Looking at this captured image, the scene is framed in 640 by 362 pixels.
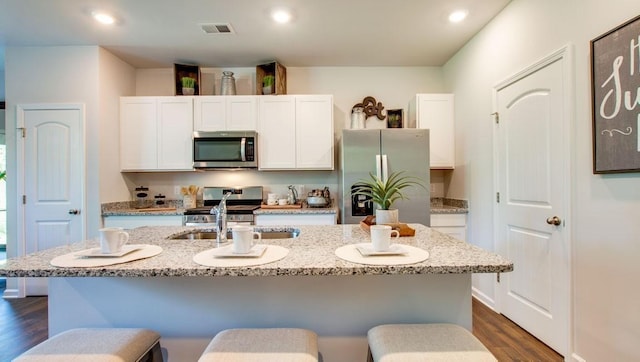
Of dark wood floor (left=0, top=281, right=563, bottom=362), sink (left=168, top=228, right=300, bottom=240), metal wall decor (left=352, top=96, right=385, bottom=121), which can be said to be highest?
metal wall decor (left=352, top=96, right=385, bottom=121)

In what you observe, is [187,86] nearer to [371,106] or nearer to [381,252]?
[371,106]

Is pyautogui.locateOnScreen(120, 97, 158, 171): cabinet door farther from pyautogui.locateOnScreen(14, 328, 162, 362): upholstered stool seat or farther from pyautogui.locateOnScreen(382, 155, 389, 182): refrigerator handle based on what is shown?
pyautogui.locateOnScreen(14, 328, 162, 362): upholstered stool seat

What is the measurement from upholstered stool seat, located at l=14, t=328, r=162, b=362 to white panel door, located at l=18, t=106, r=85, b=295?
2.58m

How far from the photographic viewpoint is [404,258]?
3.60ft

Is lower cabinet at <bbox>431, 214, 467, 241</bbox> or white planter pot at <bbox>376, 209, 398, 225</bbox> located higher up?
white planter pot at <bbox>376, 209, 398, 225</bbox>

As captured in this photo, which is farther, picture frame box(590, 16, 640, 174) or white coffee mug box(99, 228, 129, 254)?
picture frame box(590, 16, 640, 174)

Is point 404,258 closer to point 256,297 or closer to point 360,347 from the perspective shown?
point 360,347

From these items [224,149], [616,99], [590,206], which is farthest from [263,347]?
[224,149]

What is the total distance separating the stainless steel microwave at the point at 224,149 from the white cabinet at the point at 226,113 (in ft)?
0.37

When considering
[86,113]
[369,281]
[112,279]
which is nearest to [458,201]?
[369,281]

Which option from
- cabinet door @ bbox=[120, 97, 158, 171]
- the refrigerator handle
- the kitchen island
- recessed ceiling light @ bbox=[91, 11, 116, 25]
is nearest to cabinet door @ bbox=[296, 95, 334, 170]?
the refrigerator handle

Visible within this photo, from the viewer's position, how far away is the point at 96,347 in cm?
100

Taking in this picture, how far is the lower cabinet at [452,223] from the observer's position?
123 inches

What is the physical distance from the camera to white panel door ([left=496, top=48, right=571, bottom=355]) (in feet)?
6.27
